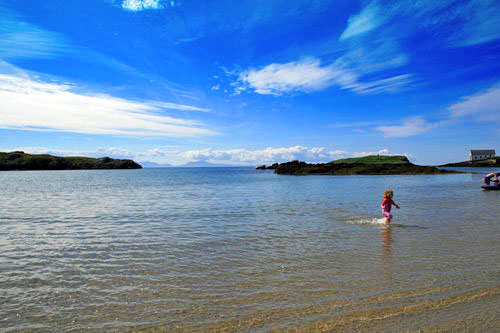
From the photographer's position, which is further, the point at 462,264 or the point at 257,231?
the point at 257,231

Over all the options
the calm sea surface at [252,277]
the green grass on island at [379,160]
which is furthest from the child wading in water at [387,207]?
the green grass on island at [379,160]

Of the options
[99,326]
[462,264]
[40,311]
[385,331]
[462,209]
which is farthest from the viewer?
[462,209]

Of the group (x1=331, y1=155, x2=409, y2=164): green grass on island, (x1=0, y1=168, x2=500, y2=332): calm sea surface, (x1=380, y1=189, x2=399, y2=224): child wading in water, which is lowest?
(x1=0, y1=168, x2=500, y2=332): calm sea surface

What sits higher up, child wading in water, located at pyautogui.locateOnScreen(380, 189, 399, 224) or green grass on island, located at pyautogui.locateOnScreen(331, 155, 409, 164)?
green grass on island, located at pyautogui.locateOnScreen(331, 155, 409, 164)

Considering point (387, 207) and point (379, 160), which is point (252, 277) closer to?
Answer: point (387, 207)

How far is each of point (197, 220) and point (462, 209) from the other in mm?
19324

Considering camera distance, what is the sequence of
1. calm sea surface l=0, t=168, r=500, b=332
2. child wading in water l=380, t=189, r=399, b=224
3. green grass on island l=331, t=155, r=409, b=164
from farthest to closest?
1. green grass on island l=331, t=155, r=409, b=164
2. child wading in water l=380, t=189, r=399, b=224
3. calm sea surface l=0, t=168, r=500, b=332

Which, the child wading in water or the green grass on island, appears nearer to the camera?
the child wading in water

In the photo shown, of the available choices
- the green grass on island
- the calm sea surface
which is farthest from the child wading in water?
the green grass on island

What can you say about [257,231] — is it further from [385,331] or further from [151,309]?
[385,331]

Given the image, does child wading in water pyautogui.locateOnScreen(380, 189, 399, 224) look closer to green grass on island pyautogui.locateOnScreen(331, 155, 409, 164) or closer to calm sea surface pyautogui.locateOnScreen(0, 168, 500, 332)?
calm sea surface pyautogui.locateOnScreen(0, 168, 500, 332)

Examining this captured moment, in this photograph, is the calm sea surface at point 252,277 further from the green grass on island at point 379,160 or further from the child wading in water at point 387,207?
the green grass on island at point 379,160

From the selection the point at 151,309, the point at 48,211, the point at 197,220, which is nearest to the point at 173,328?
the point at 151,309

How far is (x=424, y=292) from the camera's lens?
Result: 274 inches
